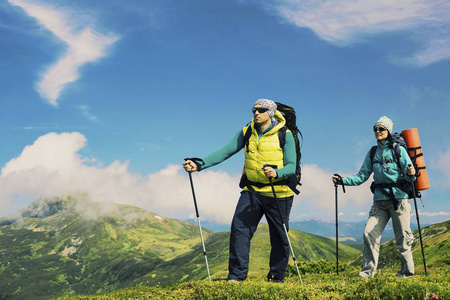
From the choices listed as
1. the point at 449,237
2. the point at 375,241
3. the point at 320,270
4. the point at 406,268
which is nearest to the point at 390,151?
the point at 375,241

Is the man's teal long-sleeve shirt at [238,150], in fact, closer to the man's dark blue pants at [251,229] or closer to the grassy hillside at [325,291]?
the man's dark blue pants at [251,229]

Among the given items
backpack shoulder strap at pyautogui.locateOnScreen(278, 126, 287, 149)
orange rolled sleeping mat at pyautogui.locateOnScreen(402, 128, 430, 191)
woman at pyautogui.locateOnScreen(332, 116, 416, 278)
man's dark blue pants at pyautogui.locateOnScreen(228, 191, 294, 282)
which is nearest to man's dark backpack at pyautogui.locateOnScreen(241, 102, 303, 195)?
backpack shoulder strap at pyautogui.locateOnScreen(278, 126, 287, 149)

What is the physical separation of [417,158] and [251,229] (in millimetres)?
5232

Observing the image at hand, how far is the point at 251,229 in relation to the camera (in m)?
9.18

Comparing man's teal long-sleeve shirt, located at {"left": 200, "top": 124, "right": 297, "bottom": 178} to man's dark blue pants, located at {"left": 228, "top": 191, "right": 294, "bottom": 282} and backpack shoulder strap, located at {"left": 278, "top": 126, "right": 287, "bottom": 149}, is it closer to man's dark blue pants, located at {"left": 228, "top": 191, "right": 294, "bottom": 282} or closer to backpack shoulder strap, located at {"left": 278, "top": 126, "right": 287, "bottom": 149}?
backpack shoulder strap, located at {"left": 278, "top": 126, "right": 287, "bottom": 149}

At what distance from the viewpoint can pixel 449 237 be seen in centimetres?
1678

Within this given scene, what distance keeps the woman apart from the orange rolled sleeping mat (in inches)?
29.0

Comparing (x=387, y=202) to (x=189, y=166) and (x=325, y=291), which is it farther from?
(x=189, y=166)

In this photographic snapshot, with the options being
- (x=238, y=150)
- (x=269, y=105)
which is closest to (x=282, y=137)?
(x=269, y=105)

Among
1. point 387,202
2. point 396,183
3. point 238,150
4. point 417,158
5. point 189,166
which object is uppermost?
point 238,150

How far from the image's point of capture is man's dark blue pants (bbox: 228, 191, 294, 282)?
896 centimetres

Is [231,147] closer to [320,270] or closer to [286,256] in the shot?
[286,256]

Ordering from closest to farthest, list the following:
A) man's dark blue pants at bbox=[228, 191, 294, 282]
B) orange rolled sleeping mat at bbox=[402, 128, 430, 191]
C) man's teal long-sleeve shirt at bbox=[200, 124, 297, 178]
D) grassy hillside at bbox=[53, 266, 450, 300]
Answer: grassy hillside at bbox=[53, 266, 450, 300] → man's teal long-sleeve shirt at bbox=[200, 124, 297, 178] → man's dark blue pants at bbox=[228, 191, 294, 282] → orange rolled sleeping mat at bbox=[402, 128, 430, 191]

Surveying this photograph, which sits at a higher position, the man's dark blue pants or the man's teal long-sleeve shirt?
the man's teal long-sleeve shirt
